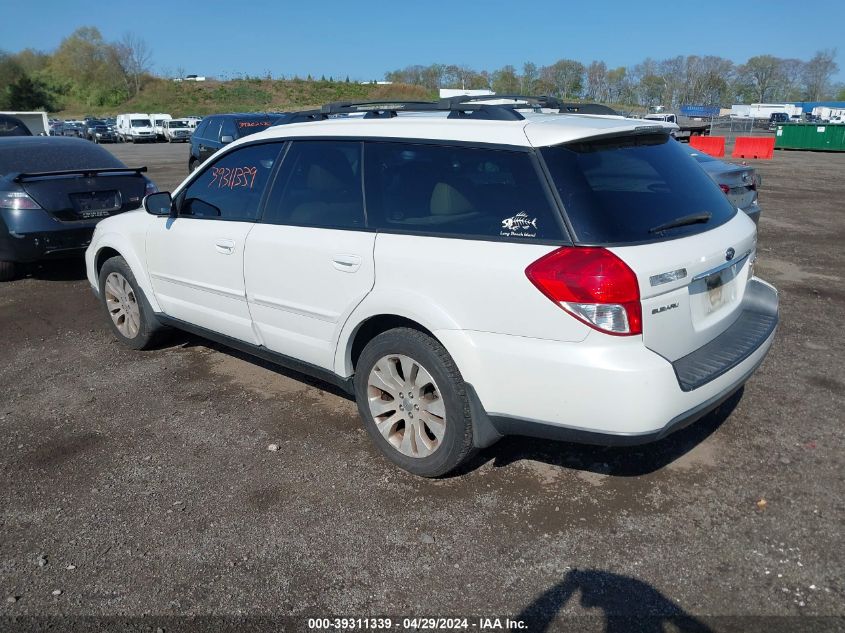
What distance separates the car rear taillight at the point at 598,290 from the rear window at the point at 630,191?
10cm

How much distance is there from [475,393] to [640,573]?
1.02 m

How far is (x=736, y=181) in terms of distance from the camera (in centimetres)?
847

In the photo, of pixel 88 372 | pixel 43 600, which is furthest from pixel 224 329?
pixel 43 600

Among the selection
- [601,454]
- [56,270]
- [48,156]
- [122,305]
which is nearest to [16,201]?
[48,156]

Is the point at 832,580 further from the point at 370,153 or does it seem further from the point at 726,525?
the point at 370,153

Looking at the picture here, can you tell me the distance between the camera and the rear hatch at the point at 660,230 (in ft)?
9.64

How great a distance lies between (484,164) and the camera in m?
3.29

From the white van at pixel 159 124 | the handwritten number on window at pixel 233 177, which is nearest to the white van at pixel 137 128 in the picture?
the white van at pixel 159 124

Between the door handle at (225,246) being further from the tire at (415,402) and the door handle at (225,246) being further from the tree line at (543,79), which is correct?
the tree line at (543,79)

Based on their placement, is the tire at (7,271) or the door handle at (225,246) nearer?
the door handle at (225,246)

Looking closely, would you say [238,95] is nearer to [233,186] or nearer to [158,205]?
[158,205]

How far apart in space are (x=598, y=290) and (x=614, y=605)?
123 centimetres

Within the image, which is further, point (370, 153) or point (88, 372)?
point (88, 372)

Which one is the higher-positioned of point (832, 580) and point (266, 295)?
point (266, 295)
